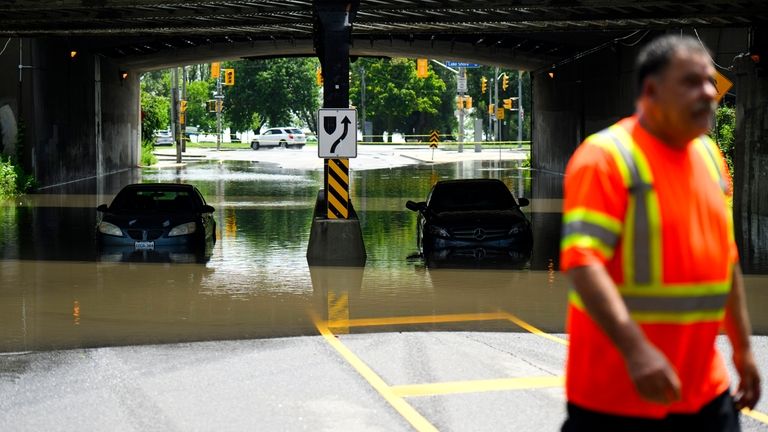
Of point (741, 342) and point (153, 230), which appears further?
point (153, 230)

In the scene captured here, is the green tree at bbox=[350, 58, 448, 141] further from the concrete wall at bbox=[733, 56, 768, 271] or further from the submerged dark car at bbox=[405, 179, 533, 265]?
the submerged dark car at bbox=[405, 179, 533, 265]

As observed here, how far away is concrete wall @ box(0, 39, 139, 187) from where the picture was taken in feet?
116

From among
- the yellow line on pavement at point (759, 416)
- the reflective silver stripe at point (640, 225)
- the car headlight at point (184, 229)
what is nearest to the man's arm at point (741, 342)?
the reflective silver stripe at point (640, 225)

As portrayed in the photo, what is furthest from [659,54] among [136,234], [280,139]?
[280,139]

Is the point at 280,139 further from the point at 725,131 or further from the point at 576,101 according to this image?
the point at 725,131

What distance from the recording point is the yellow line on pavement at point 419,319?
12.0 meters

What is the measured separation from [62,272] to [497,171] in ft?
119

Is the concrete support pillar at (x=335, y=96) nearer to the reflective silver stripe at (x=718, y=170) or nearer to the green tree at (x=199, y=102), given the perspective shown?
the reflective silver stripe at (x=718, y=170)

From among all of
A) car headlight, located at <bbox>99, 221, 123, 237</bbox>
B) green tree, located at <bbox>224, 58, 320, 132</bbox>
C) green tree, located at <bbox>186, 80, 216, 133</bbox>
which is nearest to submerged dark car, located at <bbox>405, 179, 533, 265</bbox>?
car headlight, located at <bbox>99, 221, 123, 237</bbox>

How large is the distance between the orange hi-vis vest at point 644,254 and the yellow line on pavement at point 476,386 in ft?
15.7

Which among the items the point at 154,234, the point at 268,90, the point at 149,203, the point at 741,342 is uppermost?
the point at 268,90

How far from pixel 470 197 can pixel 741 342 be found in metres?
16.2

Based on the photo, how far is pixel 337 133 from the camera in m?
17.9

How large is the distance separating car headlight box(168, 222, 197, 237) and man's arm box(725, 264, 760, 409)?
15799 mm
